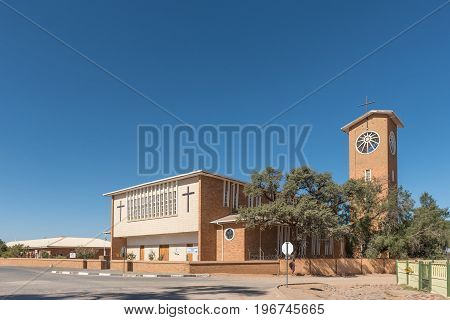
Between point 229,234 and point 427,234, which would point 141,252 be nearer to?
point 229,234

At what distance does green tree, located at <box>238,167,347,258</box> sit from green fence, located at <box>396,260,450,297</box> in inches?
380

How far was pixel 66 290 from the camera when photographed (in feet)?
59.6

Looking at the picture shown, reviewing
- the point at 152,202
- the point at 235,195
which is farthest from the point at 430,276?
the point at 152,202

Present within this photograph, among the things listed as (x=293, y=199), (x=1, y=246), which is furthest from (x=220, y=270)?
(x=1, y=246)

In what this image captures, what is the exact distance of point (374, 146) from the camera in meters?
46.1

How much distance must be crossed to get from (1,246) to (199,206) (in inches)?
1847

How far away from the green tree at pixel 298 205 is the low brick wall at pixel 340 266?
1971 mm

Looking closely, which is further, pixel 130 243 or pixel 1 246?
pixel 1 246

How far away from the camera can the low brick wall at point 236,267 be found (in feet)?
101

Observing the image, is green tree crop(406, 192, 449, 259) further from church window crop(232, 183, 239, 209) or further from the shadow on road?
the shadow on road

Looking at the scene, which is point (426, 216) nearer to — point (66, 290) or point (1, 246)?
point (66, 290)

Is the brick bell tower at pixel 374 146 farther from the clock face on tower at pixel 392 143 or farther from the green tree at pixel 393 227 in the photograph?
the green tree at pixel 393 227

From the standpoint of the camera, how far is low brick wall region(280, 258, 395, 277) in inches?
1303
